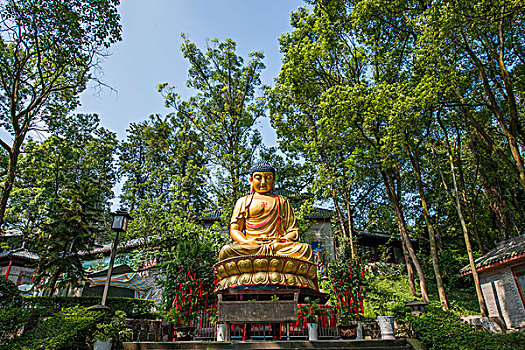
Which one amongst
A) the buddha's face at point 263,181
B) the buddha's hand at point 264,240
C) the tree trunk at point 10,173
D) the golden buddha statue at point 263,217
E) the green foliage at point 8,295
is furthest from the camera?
the buddha's face at point 263,181

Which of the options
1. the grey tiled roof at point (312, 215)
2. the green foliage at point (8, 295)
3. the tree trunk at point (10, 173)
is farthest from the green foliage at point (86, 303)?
the grey tiled roof at point (312, 215)

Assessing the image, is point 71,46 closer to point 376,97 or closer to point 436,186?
point 376,97

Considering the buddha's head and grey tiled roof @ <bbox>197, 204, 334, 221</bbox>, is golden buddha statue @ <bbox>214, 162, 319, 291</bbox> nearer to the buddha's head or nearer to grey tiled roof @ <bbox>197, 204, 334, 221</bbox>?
the buddha's head

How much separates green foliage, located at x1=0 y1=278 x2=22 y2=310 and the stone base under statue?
15.6 feet

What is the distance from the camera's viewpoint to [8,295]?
323 inches

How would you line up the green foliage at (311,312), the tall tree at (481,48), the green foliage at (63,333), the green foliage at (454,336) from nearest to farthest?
1. the green foliage at (454,336)
2. the green foliage at (63,333)
3. the green foliage at (311,312)
4. the tall tree at (481,48)

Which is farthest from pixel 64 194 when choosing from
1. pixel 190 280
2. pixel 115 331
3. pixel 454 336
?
pixel 454 336

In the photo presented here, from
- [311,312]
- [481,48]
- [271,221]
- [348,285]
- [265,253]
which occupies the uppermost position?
[481,48]

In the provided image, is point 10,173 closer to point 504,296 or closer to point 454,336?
point 454,336

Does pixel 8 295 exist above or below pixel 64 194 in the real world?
below

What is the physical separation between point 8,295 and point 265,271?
6.07 metres

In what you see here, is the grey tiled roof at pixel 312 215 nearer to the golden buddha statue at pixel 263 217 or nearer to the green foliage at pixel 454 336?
the golden buddha statue at pixel 263 217

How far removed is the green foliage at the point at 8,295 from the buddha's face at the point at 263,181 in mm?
6524

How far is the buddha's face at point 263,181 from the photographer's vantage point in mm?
10484
